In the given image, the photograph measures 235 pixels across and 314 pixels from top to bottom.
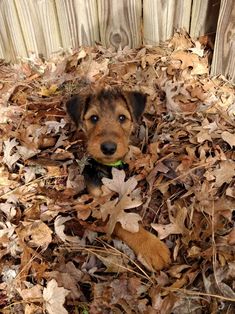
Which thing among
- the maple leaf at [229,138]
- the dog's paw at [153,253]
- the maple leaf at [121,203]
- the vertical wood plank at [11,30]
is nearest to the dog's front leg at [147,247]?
the dog's paw at [153,253]

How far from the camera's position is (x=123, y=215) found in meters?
3.06

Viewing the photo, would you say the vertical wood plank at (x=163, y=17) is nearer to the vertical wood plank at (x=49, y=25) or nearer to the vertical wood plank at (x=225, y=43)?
the vertical wood plank at (x=225, y=43)

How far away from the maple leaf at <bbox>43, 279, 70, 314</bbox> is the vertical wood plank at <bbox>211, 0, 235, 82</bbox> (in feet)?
9.31

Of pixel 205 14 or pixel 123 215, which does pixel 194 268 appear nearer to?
pixel 123 215

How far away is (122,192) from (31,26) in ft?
8.39

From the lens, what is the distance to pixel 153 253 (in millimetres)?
2951

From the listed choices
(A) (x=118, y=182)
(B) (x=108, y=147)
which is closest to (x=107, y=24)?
(B) (x=108, y=147)

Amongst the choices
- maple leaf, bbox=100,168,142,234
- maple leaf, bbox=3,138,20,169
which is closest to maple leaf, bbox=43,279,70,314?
maple leaf, bbox=100,168,142,234

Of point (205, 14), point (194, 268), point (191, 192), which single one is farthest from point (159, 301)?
point (205, 14)

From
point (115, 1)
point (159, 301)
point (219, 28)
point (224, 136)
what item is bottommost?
point (159, 301)

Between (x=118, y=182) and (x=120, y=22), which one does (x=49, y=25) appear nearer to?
(x=120, y=22)

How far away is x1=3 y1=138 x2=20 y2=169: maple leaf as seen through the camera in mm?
3842

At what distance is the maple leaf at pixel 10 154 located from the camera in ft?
12.6

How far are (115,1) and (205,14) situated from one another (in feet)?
3.31
